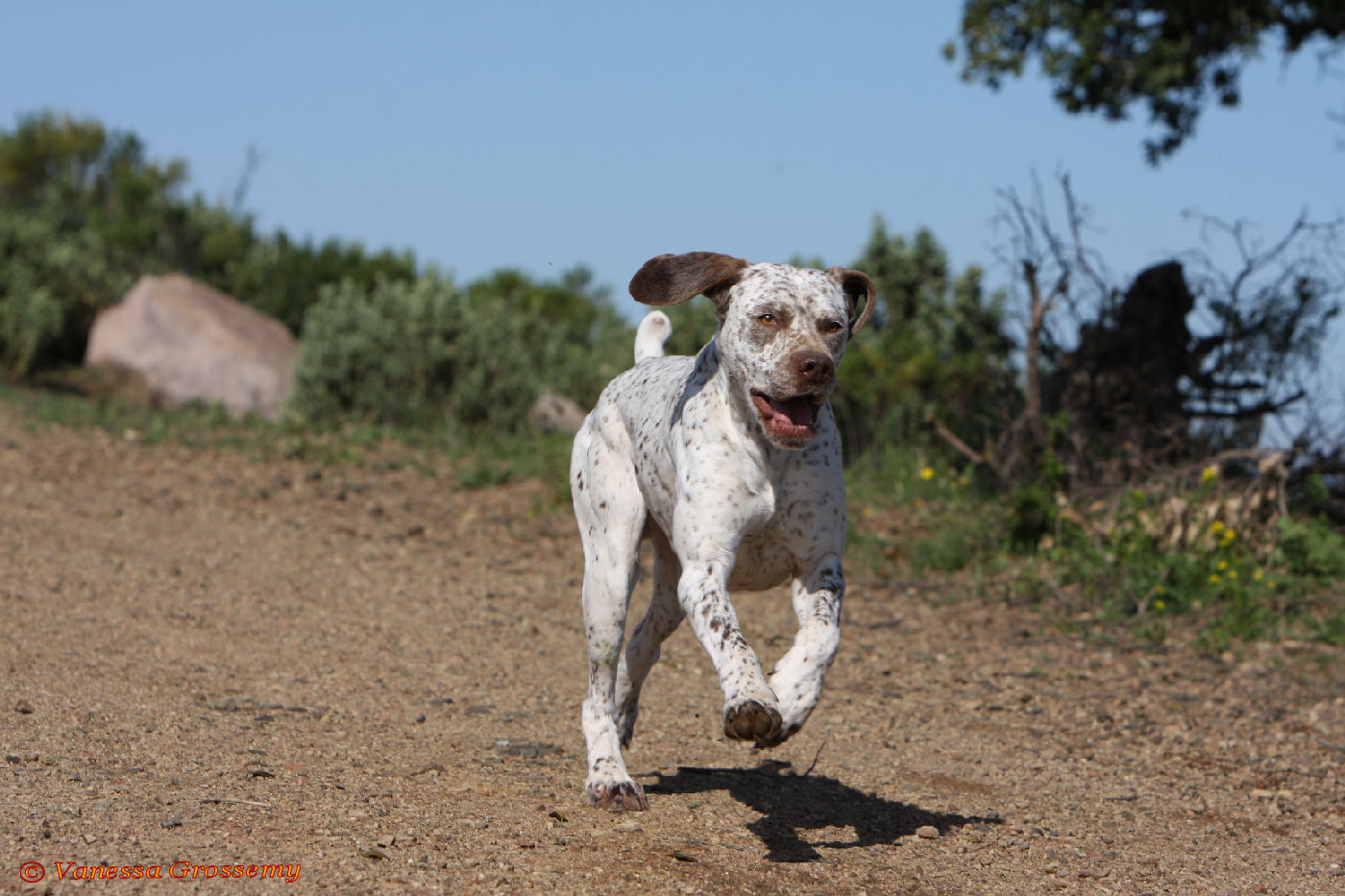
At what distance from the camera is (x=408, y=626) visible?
23.7ft

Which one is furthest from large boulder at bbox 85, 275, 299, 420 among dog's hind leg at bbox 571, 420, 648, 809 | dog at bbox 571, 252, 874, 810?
dog at bbox 571, 252, 874, 810

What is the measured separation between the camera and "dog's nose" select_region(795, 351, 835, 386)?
388 cm

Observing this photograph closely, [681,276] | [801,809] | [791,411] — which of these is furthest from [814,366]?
[801,809]

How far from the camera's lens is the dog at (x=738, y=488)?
3.90m

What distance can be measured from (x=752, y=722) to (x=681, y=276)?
1570 mm

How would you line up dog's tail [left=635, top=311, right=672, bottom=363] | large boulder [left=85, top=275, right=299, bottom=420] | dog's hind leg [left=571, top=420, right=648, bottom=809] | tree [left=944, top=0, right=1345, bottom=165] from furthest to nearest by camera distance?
large boulder [left=85, top=275, right=299, bottom=420], tree [left=944, top=0, right=1345, bottom=165], dog's tail [left=635, top=311, right=672, bottom=363], dog's hind leg [left=571, top=420, right=648, bottom=809]

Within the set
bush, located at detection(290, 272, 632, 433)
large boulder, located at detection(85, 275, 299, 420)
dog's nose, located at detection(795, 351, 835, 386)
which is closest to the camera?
dog's nose, located at detection(795, 351, 835, 386)

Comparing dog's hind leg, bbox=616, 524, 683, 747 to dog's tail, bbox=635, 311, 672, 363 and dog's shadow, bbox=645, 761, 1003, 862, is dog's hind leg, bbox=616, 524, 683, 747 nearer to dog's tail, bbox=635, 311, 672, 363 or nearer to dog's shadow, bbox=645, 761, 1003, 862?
dog's shadow, bbox=645, 761, 1003, 862

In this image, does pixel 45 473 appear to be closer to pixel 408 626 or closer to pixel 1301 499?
pixel 408 626

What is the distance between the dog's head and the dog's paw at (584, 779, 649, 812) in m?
1.30

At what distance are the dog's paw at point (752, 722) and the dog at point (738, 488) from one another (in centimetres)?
5

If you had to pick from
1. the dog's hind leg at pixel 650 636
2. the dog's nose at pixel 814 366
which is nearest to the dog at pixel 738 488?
the dog's nose at pixel 814 366

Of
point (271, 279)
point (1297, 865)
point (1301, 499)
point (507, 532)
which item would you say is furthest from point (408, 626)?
point (271, 279)

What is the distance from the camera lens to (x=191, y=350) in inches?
582
